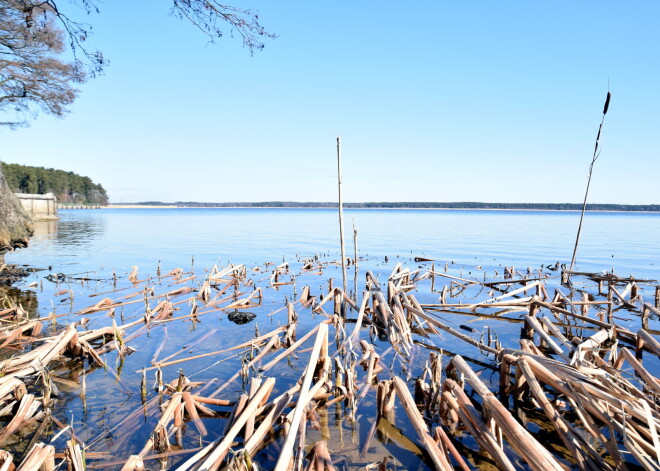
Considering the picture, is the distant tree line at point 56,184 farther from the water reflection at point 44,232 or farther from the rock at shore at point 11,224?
the rock at shore at point 11,224

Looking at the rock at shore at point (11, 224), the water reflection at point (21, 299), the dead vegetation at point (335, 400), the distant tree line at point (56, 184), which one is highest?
the distant tree line at point (56, 184)

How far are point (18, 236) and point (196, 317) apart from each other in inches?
436

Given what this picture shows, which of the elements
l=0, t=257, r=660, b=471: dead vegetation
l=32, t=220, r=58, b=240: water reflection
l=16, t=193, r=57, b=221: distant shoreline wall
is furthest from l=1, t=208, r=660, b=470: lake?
l=16, t=193, r=57, b=221: distant shoreline wall

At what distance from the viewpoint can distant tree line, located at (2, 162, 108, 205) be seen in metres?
112

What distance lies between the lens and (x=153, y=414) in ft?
17.9

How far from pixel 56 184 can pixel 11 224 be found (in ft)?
465

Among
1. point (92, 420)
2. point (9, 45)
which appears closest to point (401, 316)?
point (92, 420)

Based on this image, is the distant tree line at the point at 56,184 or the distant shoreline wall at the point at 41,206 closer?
the distant shoreline wall at the point at 41,206

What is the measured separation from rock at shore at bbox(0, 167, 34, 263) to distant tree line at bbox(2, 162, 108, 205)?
3532 inches

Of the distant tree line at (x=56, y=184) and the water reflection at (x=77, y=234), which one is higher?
the distant tree line at (x=56, y=184)

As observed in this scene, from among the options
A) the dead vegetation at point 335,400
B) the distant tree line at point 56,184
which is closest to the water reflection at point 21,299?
the dead vegetation at point 335,400

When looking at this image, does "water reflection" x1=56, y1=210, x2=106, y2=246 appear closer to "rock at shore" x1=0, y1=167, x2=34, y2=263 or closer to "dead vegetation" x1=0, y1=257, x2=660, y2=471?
"rock at shore" x1=0, y1=167, x2=34, y2=263

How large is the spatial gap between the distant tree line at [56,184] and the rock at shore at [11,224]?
8971 centimetres

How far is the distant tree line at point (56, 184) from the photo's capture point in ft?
366
